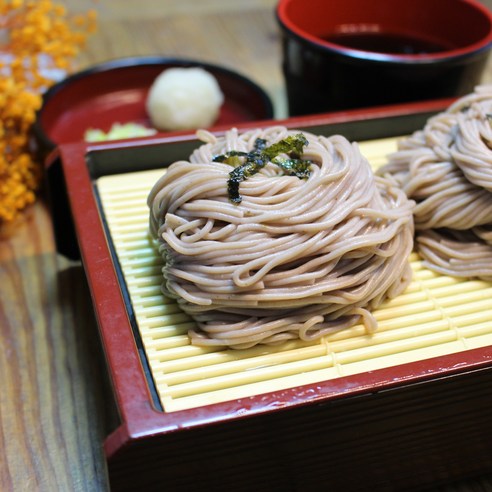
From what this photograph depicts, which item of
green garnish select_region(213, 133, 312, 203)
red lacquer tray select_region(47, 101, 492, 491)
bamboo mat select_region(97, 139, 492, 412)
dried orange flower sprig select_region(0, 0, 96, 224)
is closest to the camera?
red lacquer tray select_region(47, 101, 492, 491)

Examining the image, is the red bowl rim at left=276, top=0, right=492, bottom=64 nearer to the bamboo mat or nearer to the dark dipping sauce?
the dark dipping sauce

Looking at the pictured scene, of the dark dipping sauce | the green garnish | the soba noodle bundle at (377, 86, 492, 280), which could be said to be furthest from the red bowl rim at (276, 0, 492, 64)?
the green garnish

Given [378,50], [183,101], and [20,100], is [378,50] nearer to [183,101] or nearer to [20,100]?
[183,101]

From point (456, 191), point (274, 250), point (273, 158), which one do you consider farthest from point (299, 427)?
point (456, 191)

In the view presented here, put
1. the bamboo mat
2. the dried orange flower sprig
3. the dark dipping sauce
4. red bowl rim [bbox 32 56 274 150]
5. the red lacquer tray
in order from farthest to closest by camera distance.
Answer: the dark dipping sauce → red bowl rim [bbox 32 56 274 150] → the dried orange flower sprig → the bamboo mat → the red lacquer tray

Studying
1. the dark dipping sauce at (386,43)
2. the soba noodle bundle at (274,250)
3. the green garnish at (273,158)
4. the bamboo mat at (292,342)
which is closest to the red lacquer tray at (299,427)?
the bamboo mat at (292,342)

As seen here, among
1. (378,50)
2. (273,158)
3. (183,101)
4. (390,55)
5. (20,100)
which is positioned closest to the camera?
(273,158)

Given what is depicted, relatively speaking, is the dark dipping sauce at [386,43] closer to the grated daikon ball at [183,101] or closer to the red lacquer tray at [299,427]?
the grated daikon ball at [183,101]
